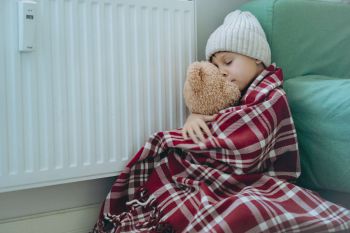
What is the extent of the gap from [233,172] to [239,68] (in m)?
0.32

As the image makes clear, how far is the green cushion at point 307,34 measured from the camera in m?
1.17

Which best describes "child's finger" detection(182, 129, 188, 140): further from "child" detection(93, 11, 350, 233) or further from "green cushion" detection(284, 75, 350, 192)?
"green cushion" detection(284, 75, 350, 192)

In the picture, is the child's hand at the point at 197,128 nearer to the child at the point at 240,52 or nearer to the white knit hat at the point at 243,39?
the child at the point at 240,52

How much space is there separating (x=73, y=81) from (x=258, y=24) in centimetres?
59

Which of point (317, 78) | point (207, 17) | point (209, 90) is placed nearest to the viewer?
point (209, 90)

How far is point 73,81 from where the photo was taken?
104cm

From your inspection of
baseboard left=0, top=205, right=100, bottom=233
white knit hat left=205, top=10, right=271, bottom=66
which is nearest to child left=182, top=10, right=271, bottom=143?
white knit hat left=205, top=10, right=271, bottom=66

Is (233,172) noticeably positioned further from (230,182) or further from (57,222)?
(57,222)

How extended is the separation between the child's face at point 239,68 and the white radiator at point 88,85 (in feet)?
0.56

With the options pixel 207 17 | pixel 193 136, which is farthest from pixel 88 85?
pixel 207 17

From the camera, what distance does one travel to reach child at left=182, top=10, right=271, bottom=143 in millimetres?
1077

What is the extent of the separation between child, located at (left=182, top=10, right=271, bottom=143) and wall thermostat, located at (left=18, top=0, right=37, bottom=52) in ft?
1.60

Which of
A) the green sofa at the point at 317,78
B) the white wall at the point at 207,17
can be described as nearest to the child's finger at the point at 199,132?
the green sofa at the point at 317,78

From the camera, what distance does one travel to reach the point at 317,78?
3.78 feet
